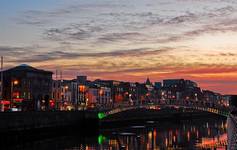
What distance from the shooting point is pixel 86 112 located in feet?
327

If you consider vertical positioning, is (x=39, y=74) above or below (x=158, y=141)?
above

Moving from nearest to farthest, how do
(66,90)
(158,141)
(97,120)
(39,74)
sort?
1. (158,141)
2. (97,120)
3. (39,74)
4. (66,90)

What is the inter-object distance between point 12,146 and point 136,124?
6957 centimetres

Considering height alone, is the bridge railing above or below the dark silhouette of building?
below

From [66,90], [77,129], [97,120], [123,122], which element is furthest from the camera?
[66,90]

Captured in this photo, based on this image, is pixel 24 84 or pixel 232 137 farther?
pixel 24 84

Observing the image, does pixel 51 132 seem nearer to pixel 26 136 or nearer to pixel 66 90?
pixel 26 136

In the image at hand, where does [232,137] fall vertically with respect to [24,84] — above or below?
below

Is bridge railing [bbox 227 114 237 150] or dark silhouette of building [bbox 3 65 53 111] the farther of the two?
dark silhouette of building [bbox 3 65 53 111]

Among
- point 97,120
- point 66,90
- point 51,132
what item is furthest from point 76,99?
point 51,132

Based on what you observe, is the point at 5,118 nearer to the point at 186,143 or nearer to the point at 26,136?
the point at 26,136

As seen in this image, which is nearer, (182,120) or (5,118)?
(5,118)

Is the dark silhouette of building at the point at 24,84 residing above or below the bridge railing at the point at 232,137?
above

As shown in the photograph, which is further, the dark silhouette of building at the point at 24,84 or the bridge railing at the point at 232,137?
the dark silhouette of building at the point at 24,84
